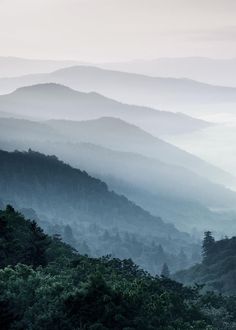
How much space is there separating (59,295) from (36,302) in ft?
6.54

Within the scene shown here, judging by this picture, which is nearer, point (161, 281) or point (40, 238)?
point (40, 238)

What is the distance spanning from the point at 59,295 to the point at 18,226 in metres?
36.2

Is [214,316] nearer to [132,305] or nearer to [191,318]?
[191,318]

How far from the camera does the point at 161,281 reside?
348 ft

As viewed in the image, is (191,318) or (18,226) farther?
(18,226)

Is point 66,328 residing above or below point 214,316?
below

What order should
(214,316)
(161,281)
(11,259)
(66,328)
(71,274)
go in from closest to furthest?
(66,328) < (71,274) < (11,259) < (214,316) < (161,281)

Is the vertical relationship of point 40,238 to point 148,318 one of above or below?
above

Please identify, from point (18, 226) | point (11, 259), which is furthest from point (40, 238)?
point (18, 226)

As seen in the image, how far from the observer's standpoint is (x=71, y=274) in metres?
81.4

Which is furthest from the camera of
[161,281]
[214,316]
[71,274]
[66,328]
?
[161,281]

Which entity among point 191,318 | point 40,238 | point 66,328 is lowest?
point 66,328

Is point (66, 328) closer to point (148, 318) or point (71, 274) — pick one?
point (148, 318)

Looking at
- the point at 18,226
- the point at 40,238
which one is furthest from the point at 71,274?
the point at 18,226
